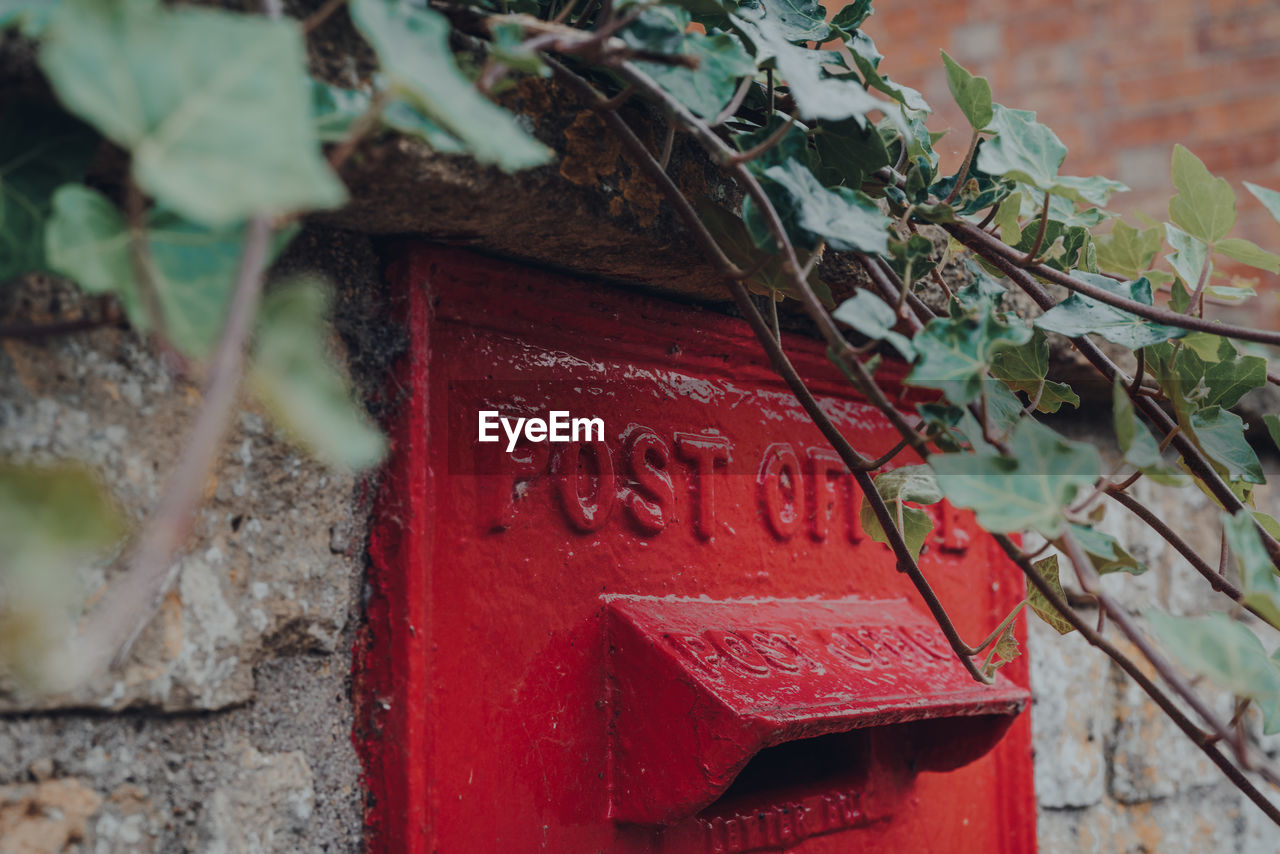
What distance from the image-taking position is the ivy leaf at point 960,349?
527mm

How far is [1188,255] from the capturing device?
711mm

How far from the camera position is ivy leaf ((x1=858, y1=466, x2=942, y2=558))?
693mm

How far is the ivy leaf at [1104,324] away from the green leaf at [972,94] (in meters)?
0.14

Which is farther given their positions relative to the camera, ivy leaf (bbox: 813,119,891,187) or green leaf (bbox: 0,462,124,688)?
ivy leaf (bbox: 813,119,891,187)

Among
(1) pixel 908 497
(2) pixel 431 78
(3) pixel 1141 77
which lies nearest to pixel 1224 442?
(1) pixel 908 497

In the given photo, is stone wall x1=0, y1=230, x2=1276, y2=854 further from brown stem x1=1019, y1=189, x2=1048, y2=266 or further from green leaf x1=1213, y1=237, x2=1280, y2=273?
green leaf x1=1213, y1=237, x2=1280, y2=273

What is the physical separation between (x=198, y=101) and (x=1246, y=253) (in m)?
→ 0.74

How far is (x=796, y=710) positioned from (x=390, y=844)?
30cm

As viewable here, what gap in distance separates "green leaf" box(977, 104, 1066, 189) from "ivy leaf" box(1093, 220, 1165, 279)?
0.72 feet

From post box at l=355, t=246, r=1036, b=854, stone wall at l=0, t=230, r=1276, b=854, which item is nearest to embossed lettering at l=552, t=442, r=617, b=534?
post box at l=355, t=246, r=1036, b=854

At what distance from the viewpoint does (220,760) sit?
57 cm

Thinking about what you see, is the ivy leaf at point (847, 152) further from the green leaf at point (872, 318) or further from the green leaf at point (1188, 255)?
the green leaf at point (1188, 255)

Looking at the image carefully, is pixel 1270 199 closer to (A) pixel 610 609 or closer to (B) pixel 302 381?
(A) pixel 610 609

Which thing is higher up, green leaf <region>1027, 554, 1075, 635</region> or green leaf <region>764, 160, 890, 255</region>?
green leaf <region>764, 160, 890, 255</region>
